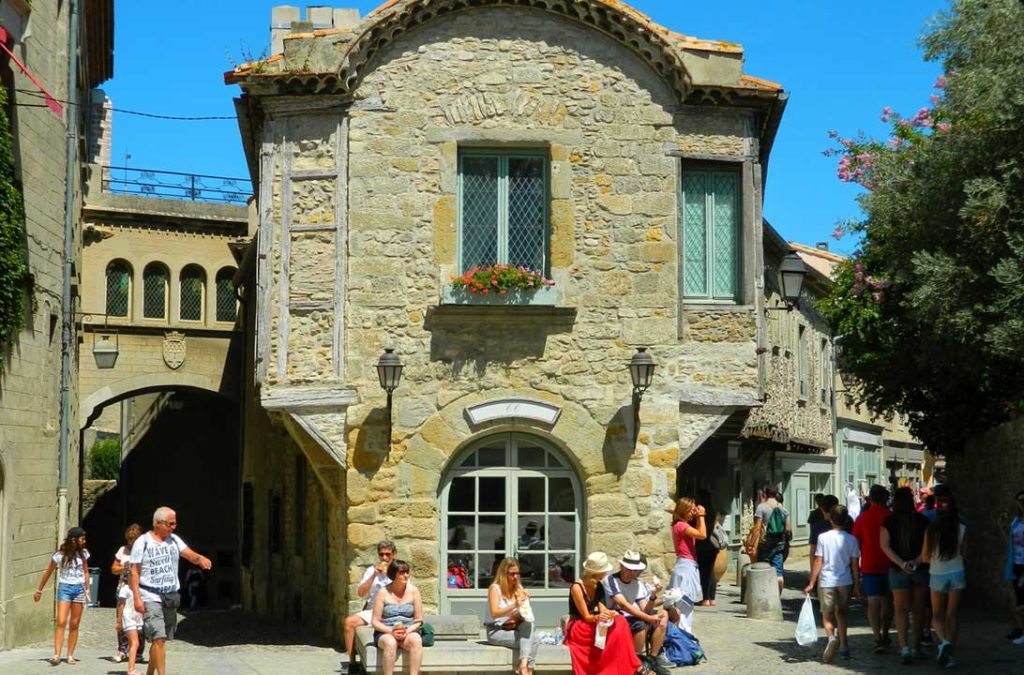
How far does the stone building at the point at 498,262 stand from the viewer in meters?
15.6

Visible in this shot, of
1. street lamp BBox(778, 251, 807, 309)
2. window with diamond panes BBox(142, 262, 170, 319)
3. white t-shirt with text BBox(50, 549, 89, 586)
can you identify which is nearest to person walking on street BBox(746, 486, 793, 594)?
street lamp BBox(778, 251, 807, 309)

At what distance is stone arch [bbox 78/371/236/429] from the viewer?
30.8 m

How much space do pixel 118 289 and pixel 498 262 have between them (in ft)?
57.4

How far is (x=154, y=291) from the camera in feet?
104

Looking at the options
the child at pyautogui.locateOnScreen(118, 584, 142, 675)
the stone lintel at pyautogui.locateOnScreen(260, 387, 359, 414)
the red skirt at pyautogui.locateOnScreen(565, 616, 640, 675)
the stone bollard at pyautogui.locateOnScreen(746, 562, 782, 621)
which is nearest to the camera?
the red skirt at pyautogui.locateOnScreen(565, 616, 640, 675)

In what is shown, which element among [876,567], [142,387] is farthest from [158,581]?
[142,387]

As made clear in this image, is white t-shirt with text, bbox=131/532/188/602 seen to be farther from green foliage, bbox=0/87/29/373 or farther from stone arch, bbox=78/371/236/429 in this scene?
stone arch, bbox=78/371/236/429

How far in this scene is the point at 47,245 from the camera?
702 inches

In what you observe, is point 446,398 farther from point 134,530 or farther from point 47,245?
point 47,245

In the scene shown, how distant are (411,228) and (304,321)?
152 cm

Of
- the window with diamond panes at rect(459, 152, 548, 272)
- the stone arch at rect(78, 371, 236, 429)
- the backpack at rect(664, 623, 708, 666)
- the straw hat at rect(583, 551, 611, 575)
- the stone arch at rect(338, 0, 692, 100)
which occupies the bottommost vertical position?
the backpack at rect(664, 623, 708, 666)

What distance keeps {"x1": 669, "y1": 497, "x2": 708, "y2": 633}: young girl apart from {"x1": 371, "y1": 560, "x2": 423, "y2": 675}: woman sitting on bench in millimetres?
2942

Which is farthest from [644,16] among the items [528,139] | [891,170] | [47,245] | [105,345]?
[105,345]

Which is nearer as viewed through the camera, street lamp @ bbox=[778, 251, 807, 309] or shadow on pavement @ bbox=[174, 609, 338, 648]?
street lamp @ bbox=[778, 251, 807, 309]
